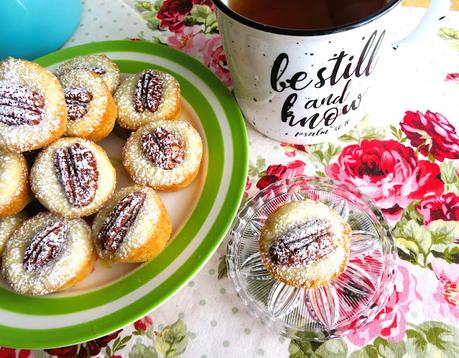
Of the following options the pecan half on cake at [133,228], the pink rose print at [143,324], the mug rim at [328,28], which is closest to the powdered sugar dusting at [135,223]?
the pecan half on cake at [133,228]

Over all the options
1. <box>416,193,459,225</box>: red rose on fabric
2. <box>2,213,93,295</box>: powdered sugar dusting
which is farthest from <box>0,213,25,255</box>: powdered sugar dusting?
<box>416,193,459,225</box>: red rose on fabric

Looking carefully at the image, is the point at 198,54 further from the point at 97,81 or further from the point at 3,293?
the point at 3,293

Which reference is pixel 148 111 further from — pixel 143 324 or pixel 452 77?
pixel 452 77

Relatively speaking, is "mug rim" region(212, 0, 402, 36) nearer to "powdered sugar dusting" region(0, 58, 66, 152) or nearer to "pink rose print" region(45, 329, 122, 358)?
"powdered sugar dusting" region(0, 58, 66, 152)

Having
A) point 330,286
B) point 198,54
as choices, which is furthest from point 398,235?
point 198,54

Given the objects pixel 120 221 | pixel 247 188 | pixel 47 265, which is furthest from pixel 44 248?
pixel 247 188
